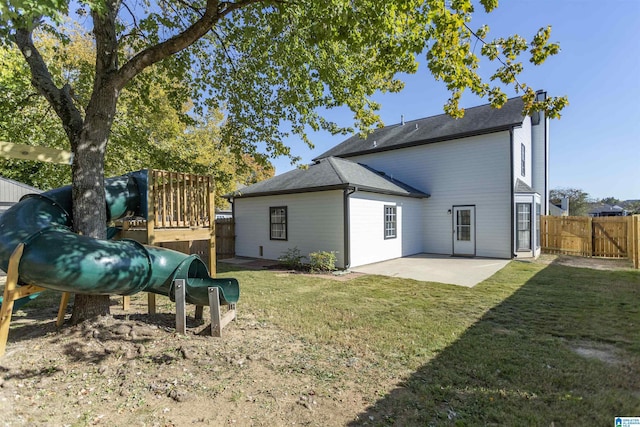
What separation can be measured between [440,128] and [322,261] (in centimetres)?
989

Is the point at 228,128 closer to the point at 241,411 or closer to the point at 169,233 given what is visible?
the point at 169,233

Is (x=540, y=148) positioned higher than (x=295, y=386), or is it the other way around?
(x=540, y=148)

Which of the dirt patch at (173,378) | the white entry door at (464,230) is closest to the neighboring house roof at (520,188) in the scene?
the white entry door at (464,230)

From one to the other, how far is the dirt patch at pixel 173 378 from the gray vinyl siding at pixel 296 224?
6.61 m

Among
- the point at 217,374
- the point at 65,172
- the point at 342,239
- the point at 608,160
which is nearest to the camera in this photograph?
the point at 217,374

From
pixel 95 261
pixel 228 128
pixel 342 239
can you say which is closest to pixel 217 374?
pixel 95 261

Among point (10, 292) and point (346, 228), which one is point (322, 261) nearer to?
point (346, 228)

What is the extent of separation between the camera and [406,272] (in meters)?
10.1

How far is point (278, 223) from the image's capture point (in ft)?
42.6

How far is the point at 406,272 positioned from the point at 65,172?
14276 mm

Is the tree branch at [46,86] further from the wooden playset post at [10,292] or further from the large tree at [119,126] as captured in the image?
the large tree at [119,126]

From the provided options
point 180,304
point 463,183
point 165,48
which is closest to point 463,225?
point 463,183

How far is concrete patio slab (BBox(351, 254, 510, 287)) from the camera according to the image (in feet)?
29.8

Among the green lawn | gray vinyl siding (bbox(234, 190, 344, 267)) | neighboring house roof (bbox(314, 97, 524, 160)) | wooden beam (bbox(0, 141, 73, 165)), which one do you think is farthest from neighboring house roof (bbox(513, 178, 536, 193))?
wooden beam (bbox(0, 141, 73, 165))
